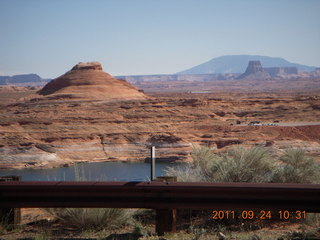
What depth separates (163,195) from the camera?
502cm

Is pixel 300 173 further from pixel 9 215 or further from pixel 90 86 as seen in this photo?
pixel 90 86

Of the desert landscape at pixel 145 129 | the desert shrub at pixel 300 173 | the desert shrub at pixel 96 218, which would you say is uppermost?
the desert shrub at pixel 300 173

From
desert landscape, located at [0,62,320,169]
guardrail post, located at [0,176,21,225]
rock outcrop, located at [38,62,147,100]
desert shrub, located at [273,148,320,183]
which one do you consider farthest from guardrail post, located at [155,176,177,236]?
rock outcrop, located at [38,62,147,100]

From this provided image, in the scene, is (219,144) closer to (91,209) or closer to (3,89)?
(91,209)

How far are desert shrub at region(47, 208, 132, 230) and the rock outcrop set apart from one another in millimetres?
50089

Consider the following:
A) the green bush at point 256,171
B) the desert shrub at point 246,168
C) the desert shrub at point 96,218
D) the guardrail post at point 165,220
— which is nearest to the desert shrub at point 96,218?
the desert shrub at point 96,218

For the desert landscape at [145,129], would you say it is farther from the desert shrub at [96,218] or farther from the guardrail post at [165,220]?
the guardrail post at [165,220]

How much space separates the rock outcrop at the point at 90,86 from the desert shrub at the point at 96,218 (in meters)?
50.1

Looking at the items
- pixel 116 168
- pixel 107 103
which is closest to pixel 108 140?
pixel 116 168

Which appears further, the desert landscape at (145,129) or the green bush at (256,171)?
the desert landscape at (145,129)

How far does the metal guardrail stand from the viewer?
4871mm

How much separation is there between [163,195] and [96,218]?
3.50ft

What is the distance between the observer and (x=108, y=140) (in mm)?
33469

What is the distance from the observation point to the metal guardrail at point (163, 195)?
487cm
